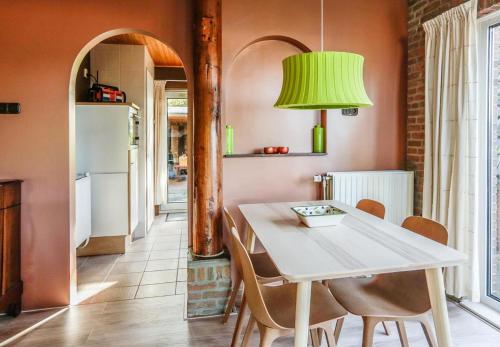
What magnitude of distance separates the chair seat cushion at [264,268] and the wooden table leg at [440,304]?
0.88 meters

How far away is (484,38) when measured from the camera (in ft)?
8.61

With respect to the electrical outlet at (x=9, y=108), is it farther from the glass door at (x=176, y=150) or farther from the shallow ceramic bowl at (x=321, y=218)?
the glass door at (x=176, y=150)

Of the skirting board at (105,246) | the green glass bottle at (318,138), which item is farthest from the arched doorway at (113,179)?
the green glass bottle at (318,138)

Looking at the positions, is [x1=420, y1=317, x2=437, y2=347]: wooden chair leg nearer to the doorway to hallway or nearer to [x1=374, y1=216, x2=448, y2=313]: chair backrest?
[x1=374, y1=216, x2=448, y2=313]: chair backrest

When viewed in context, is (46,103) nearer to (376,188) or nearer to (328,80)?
(328,80)

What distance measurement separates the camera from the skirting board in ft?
13.1

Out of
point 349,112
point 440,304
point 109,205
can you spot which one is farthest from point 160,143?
point 440,304

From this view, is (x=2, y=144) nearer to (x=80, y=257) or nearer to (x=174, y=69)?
(x=80, y=257)

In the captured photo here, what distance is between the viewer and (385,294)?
1880mm

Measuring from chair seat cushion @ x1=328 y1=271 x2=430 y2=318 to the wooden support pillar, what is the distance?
40.1 inches

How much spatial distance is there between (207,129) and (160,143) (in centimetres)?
380

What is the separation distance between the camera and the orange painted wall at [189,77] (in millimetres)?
2639

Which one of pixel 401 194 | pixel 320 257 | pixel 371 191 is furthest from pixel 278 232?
pixel 401 194

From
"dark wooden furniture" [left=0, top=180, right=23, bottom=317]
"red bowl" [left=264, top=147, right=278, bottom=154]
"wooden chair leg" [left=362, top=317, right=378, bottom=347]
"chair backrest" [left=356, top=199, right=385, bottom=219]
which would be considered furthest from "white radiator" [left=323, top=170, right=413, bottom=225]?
"dark wooden furniture" [left=0, top=180, right=23, bottom=317]
